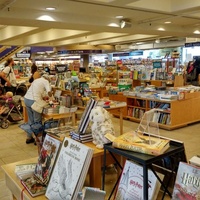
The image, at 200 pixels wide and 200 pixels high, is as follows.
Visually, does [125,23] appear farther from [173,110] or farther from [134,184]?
[134,184]

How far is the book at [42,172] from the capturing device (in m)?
A: 2.23

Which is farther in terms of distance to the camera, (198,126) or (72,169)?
(198,126)

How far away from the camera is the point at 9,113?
24.1 ft

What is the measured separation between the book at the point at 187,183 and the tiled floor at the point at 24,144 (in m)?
1.61

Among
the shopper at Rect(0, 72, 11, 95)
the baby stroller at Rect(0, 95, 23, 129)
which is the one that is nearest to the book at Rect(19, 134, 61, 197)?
the baby stroller at Rect(0, 95, 23, 129)

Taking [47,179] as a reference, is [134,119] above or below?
below

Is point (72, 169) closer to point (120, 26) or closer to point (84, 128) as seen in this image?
point (84, 128)

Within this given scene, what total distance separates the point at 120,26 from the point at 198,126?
327 centimetres

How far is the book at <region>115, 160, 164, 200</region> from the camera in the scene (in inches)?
81.3

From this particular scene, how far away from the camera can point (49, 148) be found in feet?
7.92

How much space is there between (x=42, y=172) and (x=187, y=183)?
1.25 meters

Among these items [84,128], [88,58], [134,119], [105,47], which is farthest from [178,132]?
[88,58]

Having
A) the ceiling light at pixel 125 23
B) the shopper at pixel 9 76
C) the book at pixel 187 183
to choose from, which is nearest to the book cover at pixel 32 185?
the book at pixel 187 183

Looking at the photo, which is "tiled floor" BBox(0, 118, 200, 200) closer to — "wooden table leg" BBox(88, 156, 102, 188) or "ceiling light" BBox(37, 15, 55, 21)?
"wooden table leg" BBox(88, 156, 102, 188)
